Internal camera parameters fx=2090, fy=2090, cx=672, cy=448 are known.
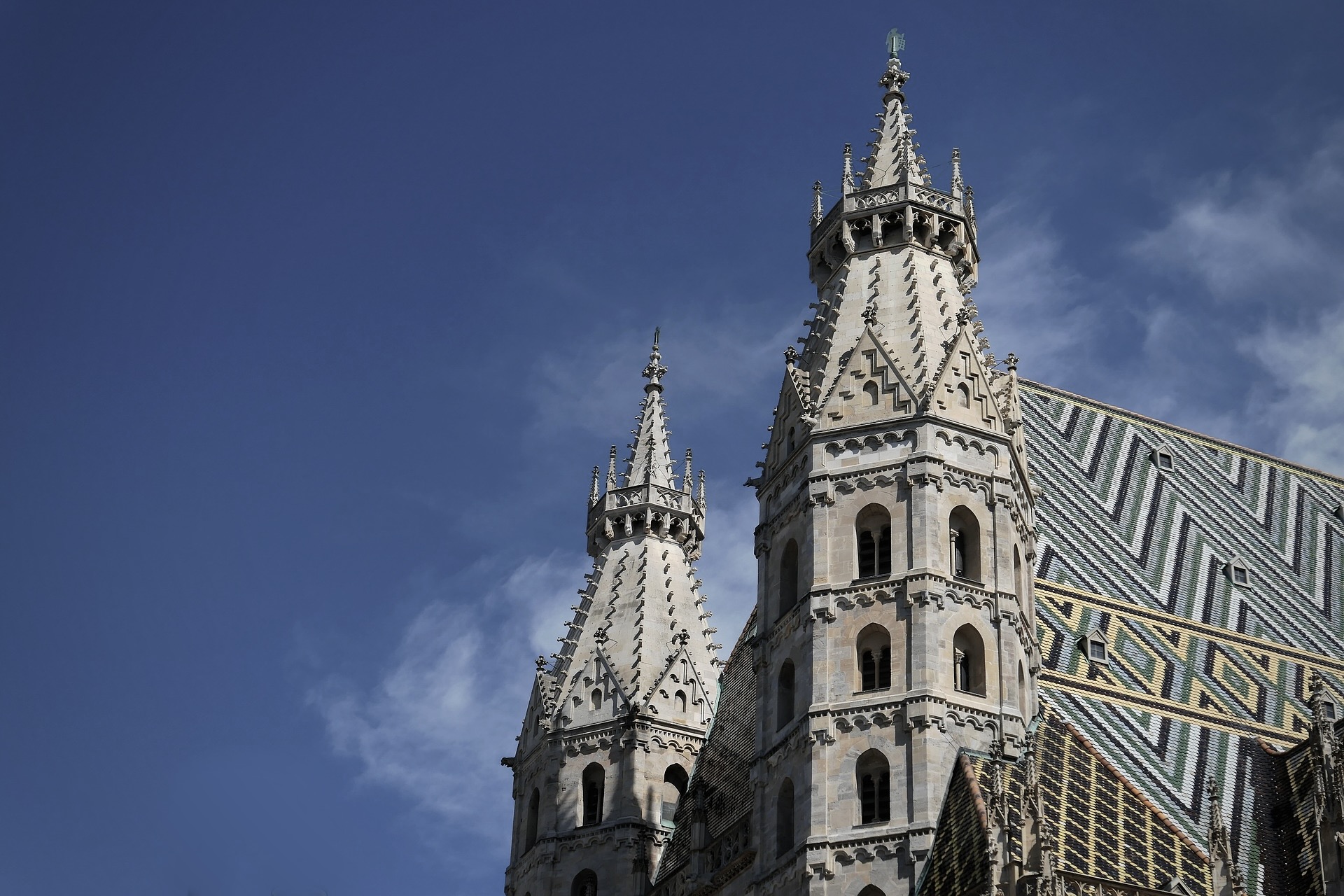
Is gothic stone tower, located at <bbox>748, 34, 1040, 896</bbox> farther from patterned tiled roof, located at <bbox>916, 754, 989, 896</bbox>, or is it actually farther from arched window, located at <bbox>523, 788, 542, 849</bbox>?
arched window, located at <bbox>523, 788, 542, 849</bbox>

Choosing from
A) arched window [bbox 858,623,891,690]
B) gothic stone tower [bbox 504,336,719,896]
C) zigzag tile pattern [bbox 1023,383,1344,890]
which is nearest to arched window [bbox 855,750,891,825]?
arched window [bbox 858,623,891,690]

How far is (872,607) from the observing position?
27.7 metres

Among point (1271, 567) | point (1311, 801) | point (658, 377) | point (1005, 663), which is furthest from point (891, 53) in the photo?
point (1311, 801)

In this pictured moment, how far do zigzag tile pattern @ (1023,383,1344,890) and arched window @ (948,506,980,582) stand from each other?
211cm

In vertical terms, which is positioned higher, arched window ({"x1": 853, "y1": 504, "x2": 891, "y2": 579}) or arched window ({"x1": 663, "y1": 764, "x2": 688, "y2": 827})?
arched window ({"x1": 853, "y1": 504, "x2": 891, "y2": 579})

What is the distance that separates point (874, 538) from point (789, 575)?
162 centimetres

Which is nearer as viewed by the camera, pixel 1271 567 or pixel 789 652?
pixel 789 652

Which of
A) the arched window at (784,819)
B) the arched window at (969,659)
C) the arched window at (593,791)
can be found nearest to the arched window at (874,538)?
the arched window at (969,659)

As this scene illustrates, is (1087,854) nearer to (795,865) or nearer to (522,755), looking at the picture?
(795,865)

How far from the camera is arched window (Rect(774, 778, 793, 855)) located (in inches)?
1062

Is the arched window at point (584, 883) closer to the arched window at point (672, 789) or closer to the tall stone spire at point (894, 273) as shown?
the arched window at point (672, 789)

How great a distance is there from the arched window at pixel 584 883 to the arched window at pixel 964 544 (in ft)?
27.9

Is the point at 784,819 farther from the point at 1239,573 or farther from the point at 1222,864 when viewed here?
the point at 1239,573

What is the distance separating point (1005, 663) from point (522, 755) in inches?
426
